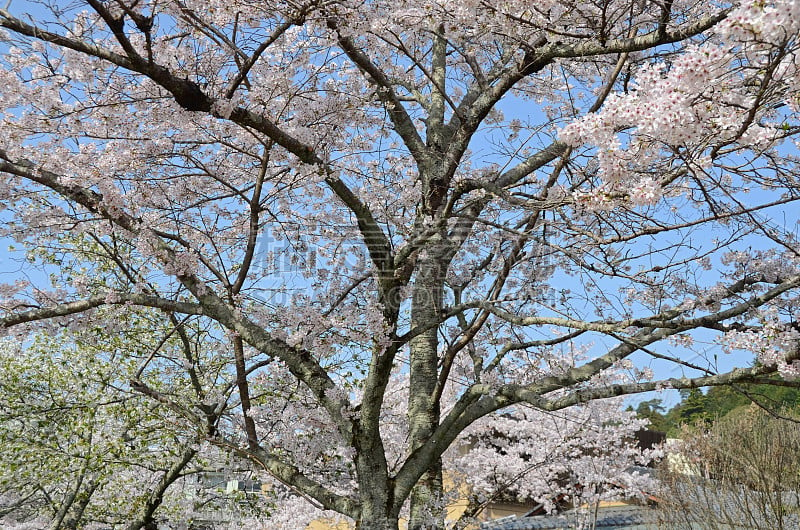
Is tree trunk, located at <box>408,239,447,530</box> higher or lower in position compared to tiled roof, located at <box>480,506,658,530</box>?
higher

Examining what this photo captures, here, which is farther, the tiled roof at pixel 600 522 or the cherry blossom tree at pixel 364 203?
the tiled roof at pixel 600 522

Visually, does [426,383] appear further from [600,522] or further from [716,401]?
[716,401]

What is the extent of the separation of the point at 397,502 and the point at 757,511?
6.85 meters

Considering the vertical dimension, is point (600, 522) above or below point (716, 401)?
below

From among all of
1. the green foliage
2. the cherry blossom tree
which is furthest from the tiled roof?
the cherry blossom tree

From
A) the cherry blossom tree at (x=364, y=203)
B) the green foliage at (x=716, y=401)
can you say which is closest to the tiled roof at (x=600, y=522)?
the green foliage at (x=716, y=401)

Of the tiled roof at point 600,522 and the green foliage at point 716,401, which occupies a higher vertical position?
the green foliage at point 716,401

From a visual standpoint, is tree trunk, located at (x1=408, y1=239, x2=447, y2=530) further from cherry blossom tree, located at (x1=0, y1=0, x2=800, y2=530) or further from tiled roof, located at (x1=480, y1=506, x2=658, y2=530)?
tiled roof, located at (x1=480, y1=506, x2=658, y2=530)

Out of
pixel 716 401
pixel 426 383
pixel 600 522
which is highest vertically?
pixel 716 401

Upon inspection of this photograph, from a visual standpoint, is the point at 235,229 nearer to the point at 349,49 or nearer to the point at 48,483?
the point at 349,49

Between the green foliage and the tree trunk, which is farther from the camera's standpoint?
the tree trunk

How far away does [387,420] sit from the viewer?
27.5 ft

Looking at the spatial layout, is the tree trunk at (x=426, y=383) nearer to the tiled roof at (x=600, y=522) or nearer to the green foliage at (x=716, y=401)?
the green foliage at (x=716, y=401)

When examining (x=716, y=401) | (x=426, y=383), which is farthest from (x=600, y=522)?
(x=426, y=383)
